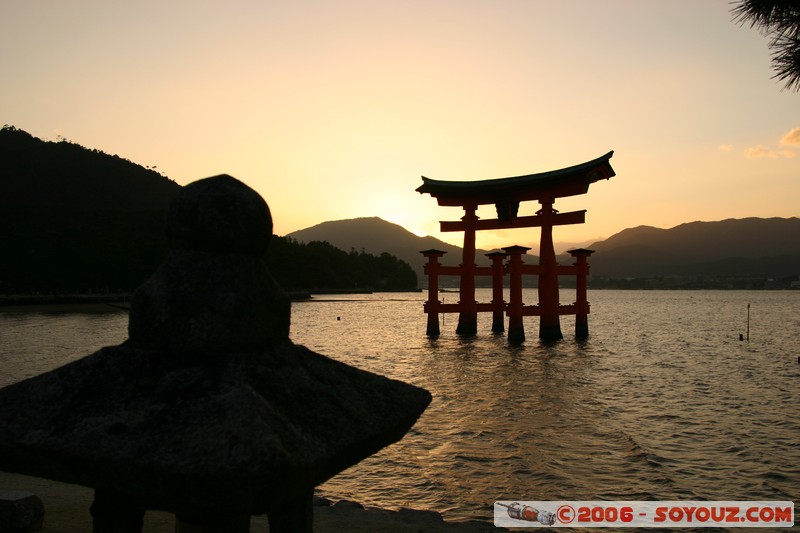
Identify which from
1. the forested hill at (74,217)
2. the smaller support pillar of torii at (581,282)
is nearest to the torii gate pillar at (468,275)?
the smaller support pillar of torii at (581,282)

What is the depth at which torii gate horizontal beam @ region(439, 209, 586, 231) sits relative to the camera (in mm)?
26016

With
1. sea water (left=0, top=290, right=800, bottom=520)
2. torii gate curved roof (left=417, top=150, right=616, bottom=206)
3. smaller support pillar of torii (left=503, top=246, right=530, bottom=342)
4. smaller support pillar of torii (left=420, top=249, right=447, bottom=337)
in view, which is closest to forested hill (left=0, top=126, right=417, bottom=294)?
sea water (left=0, top=290, right=800, bottom=520)

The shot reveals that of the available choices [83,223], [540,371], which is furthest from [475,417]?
[83,223]

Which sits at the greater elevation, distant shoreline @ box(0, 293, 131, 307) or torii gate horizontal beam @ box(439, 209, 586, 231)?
torii gate horizontal beam @ box(439, 209, 586, 231)

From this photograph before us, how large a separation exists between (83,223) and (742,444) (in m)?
89.0

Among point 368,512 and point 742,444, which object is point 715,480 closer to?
point 742,444

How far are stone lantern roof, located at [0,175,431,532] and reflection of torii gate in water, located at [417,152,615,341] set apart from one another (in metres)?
23.5

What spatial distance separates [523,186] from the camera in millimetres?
26547

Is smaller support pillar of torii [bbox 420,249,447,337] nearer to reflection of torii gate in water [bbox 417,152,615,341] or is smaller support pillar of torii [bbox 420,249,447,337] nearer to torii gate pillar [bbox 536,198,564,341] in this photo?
reflection of torii gate in water [bbox 417,152,615,341]

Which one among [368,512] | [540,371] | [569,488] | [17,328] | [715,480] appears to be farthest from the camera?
[17,328]

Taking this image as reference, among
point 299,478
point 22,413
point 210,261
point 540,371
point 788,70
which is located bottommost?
point 540,371

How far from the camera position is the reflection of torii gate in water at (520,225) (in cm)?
2555

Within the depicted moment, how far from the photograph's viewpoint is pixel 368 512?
673 centimetres

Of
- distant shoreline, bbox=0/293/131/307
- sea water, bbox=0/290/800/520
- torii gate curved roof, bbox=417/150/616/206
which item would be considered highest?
torii gate curved roof, bbox=417/150/616/206
